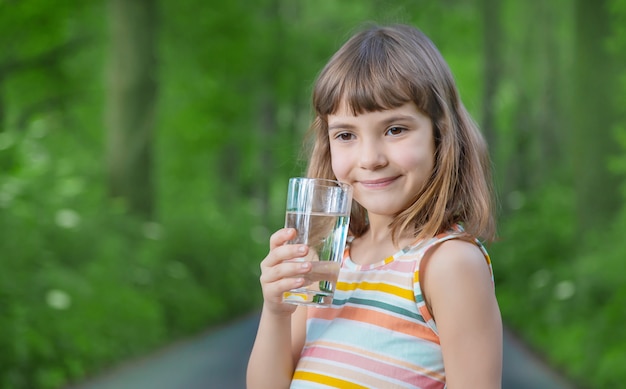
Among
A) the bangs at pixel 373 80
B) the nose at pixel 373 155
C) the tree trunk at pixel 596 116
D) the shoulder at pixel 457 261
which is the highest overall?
the bangs at pixel 373 80

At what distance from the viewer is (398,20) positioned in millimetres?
2482

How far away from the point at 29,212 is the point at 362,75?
25.6 ft

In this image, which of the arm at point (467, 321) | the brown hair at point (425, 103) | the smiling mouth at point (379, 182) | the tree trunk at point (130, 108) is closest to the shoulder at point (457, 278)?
the arm at point (467, 321)

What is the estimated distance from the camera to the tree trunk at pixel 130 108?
12.2 meters

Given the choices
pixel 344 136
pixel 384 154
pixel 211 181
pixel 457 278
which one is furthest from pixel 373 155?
pixel 211 181

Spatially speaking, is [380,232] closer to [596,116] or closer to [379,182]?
[379,182]

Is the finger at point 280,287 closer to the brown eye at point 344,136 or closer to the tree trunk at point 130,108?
the brown eye at point 344,136

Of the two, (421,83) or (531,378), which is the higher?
(421,83)

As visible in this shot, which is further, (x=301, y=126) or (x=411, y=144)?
(x=301, y=126)

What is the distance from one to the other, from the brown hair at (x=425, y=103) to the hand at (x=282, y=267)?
0.30 metres

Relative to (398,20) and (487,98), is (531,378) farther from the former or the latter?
(487,98)

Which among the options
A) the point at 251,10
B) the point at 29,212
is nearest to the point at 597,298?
the point at 29,212

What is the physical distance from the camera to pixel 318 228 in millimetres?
2047

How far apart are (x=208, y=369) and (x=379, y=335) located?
704cm
